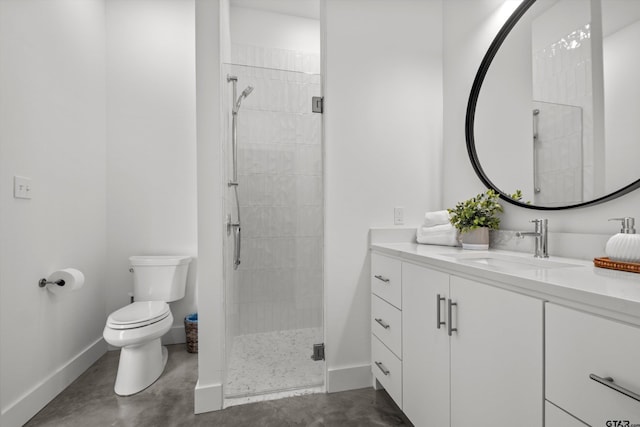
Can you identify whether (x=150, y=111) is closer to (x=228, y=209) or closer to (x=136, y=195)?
(x=136, y=195)

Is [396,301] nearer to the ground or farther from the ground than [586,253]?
nearer to the ground

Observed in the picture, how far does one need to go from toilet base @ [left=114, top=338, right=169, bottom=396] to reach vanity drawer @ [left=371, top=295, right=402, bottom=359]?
138cm

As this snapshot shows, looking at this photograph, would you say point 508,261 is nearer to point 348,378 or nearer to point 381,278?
point 381,278

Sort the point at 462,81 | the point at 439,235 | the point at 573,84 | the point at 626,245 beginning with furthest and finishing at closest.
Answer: the point at 462,81, the point at 439,235, the point at 573,84, the point at 626,245


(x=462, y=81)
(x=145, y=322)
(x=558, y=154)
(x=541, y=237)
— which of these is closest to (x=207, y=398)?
(x=145, y=322)

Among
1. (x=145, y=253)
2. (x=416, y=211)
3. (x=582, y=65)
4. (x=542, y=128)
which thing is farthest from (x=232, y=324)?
(x=582, y=65)

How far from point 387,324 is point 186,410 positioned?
116 cm

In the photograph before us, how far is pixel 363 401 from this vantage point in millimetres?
1742

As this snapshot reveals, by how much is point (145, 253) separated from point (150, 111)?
1147 millimetres

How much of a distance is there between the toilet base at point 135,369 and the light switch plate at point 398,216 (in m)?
1.69

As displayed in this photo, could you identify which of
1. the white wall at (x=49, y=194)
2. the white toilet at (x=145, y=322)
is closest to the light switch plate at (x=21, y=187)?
the white wall at (x=49, y=194)

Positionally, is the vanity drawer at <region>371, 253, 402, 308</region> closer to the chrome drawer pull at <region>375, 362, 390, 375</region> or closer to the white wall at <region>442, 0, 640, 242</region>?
the chrome drawer pull at <region>375, 362, 390, 375</region>

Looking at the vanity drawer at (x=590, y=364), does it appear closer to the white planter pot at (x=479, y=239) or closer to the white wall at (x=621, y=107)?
the white wall at (x=621, y=107)

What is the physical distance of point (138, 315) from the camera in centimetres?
192
